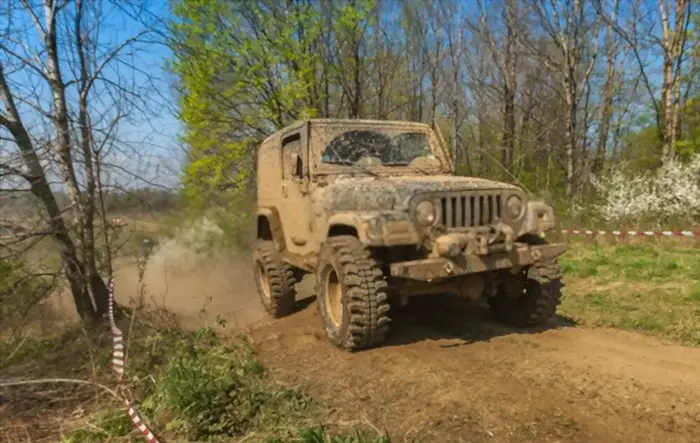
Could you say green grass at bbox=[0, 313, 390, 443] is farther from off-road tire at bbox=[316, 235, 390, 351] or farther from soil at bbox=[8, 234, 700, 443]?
off-road tire at bbox=[316, 235, 390, 351]

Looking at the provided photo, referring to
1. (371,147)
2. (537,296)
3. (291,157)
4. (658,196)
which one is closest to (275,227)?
(291,157)

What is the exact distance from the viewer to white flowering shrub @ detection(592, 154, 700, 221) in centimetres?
1194

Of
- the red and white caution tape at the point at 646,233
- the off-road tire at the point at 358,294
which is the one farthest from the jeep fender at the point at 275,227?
the red and white caution tape at the point at 646,233

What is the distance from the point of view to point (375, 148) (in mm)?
6188

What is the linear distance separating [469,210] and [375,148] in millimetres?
1744

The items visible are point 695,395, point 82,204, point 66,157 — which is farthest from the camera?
point 82,204

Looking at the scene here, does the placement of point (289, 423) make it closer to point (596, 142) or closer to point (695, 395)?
point (695, 395)

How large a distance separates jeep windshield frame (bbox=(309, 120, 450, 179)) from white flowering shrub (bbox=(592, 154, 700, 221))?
8161mm

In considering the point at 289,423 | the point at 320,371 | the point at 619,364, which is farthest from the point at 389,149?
the point at 289,423

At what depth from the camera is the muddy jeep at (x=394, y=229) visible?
15.2ft

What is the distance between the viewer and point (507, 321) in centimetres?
579

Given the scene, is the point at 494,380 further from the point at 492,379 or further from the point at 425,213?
the point at 425,213

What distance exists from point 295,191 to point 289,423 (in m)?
3.25

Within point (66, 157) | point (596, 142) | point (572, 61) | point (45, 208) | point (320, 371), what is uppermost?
point (572, 61)
